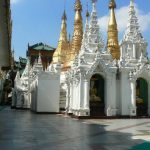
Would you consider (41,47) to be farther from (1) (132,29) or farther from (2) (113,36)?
(1) (132,29)

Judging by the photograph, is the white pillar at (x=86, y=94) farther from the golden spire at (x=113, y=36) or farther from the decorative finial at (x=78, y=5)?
the decorative finial at (x=78, y=5)

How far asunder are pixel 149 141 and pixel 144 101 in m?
17.4

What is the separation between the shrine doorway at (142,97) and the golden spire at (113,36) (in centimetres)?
890

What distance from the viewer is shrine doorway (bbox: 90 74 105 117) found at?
27362mm

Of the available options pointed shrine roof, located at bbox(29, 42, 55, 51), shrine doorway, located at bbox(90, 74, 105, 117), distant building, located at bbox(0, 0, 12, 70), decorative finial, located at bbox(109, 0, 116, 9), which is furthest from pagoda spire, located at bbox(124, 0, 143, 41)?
pointed shrine roof, located at bbox(29, 42, 55, 51)

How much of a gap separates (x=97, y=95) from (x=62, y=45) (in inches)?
782

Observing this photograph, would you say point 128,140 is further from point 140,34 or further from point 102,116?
point 140,34

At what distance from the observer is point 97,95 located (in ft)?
92.0

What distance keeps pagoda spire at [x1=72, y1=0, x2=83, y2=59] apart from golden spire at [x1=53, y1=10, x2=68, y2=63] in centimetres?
317

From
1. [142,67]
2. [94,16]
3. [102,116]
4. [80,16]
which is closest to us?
[102,116]

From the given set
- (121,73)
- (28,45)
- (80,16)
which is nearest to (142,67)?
(121,73)

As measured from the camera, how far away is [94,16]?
100 feet

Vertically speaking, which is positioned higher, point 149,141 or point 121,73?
point 121,73

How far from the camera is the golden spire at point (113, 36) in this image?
38.9 metres
